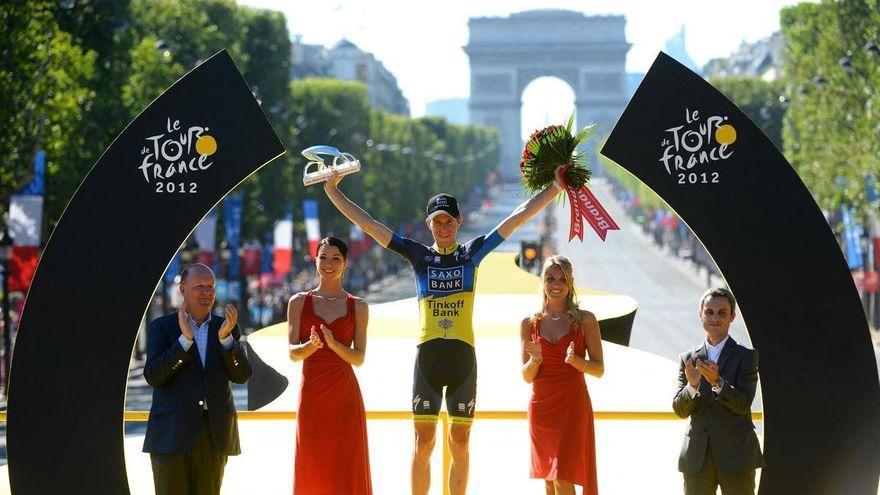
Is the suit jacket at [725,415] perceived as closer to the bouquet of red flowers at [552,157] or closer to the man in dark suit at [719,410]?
the man in dark suit at [719,410]

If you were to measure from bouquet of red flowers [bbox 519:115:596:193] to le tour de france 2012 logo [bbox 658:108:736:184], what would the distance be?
1.69 feet

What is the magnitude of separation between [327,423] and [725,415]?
7.90 ft

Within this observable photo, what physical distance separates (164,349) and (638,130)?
10.9 ft

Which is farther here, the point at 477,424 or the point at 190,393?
the point at 477,424

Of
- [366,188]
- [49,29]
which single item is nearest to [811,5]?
[366,188]

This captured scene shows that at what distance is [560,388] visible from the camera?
9.98 meters

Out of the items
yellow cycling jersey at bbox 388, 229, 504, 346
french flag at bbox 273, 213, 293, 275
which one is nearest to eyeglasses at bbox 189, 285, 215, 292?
yellow cycling jersey at bbox 388, 229, 504, 346

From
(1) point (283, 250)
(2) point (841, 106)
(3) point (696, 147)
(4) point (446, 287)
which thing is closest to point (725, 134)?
(3) point (696, 147)

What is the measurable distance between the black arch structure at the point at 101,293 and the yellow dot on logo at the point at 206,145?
33mm

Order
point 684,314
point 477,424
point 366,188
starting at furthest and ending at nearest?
→ point 366,188 → point 684,314 → point 477,424

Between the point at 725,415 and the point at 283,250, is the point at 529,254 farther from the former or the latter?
the point at 725,415

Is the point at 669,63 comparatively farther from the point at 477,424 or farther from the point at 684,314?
the point at 684,314

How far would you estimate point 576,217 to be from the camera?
1057 centimetres

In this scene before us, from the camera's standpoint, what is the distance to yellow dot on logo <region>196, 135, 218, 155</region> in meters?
10.5
